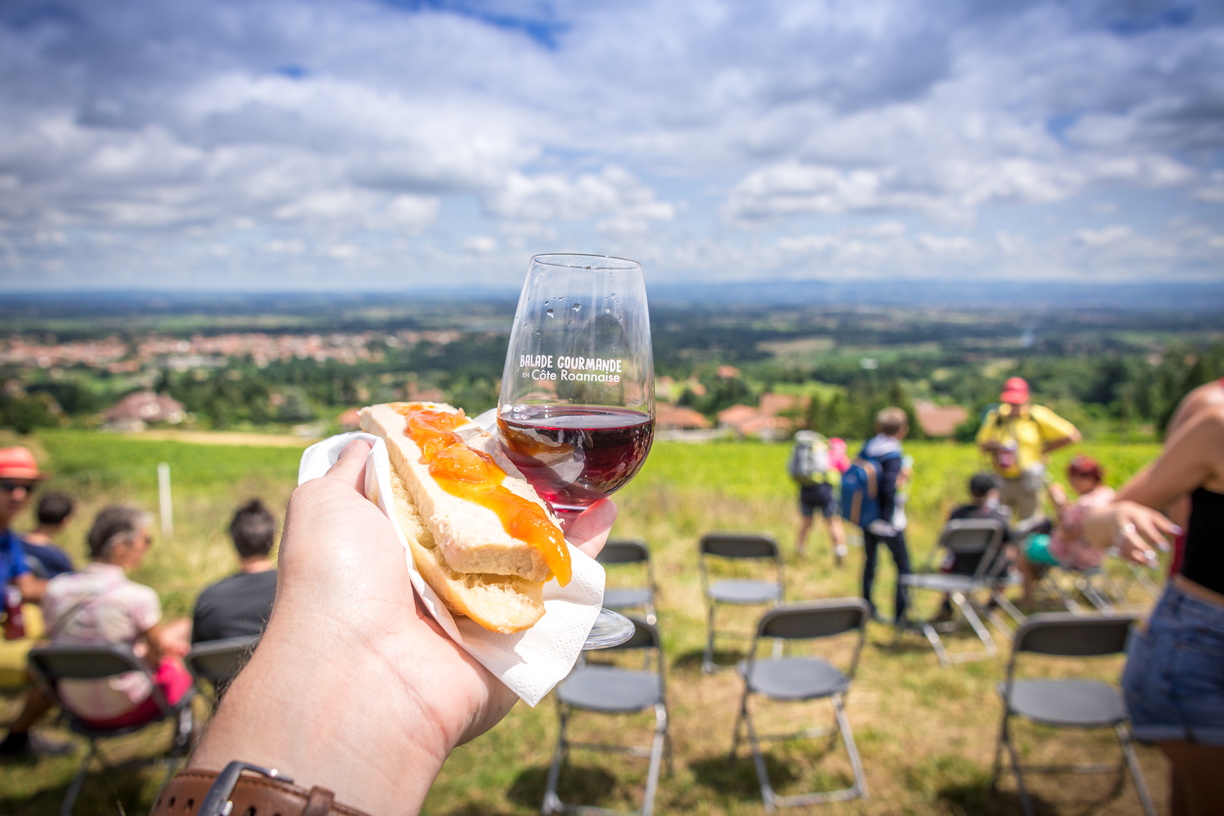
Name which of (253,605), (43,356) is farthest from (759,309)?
(253,605)

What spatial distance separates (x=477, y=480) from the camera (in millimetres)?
1559

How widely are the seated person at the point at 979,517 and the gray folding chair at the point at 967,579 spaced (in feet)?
0.14

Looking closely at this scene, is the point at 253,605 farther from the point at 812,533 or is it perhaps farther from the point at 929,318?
the point at 929,318

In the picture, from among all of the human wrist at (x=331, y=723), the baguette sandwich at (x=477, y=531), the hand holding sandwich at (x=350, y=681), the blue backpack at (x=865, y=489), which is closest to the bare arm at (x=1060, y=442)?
the blue backpack at (x=865, y=489)

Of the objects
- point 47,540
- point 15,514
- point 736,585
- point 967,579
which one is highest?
point 15,514

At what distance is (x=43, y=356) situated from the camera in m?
68.9

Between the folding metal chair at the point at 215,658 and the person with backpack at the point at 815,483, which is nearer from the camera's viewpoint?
the folding metal chair at the point at 215,658

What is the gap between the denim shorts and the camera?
2.50 meters

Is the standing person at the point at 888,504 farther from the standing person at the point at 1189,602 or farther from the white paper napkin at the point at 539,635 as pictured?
the white paper napkin at the point at 539,635

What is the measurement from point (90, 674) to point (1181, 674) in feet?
19.0

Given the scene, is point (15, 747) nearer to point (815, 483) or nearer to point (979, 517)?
point (815, 483)

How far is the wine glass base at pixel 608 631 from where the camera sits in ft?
4.70

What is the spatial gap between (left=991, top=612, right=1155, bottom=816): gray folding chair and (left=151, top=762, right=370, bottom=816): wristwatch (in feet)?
15.2

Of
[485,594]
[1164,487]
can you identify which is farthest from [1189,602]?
[485,594]
